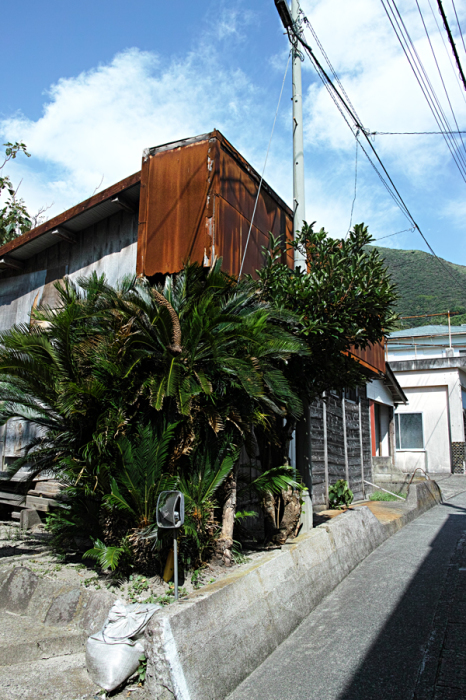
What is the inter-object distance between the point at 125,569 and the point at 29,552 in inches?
86.3

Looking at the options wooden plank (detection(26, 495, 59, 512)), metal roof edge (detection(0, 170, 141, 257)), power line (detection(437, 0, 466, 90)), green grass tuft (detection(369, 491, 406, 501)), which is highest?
power line (detection(437, 0, 466, 90))

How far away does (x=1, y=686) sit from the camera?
3699mm

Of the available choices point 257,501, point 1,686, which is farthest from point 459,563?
point 1,686

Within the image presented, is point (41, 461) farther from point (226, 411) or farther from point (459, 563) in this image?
point (459, 563)

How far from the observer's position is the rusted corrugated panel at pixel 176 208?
299 inches

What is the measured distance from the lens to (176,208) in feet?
25.8

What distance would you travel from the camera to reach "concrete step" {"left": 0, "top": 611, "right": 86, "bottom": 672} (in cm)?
425

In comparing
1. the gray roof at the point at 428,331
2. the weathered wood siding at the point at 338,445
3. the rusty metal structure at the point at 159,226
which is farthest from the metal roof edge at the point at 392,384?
the gray roof at the point at 428,331

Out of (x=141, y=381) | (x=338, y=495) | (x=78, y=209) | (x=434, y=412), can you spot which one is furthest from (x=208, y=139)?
(x=434, y=412)

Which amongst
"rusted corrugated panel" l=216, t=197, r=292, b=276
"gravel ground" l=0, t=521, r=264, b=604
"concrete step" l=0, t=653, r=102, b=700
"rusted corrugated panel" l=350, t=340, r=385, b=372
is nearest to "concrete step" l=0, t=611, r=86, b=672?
"concrete step" l=0, t=653, r=102, b=700

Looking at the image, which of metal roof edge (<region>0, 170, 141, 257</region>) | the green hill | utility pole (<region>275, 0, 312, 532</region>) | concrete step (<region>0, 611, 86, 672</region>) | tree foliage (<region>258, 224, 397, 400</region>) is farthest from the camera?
the green hill

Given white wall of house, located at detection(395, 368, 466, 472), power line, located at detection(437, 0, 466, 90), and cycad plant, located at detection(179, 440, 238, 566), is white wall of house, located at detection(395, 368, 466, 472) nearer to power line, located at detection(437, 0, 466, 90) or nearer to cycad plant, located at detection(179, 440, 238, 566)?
power line, located at detection(437, 0, 466, 90)

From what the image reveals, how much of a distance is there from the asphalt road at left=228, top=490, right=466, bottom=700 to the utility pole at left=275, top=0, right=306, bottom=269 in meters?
4.36

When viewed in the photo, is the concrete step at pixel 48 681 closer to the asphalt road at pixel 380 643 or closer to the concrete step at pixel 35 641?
the concrete step at pixel 35 641
